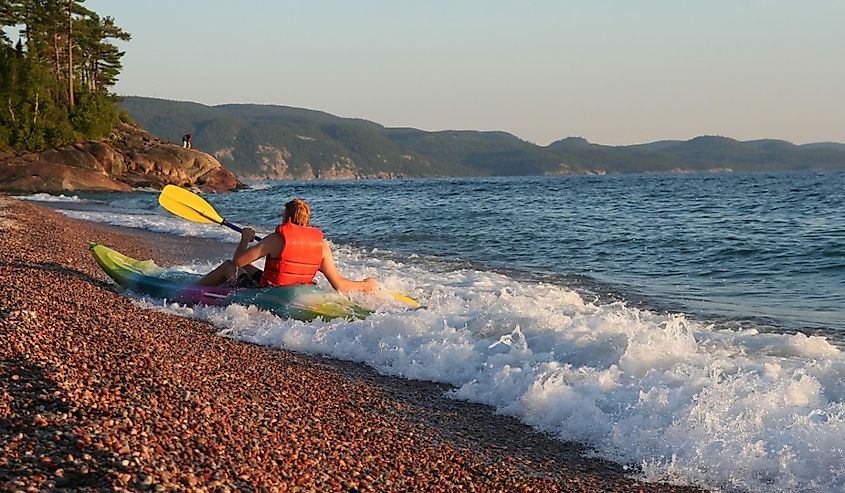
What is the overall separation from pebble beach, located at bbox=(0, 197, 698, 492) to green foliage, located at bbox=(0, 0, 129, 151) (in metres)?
43.9

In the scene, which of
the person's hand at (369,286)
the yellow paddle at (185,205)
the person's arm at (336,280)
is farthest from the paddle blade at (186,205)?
the person's hand at (369,286)

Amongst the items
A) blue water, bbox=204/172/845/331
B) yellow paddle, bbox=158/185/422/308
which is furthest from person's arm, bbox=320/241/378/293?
blue water, bbox=204/172/845/331

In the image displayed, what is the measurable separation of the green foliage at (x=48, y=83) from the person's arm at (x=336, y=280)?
4286cm

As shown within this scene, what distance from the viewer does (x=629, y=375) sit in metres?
7.19

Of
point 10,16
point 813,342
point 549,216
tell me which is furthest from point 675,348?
point 10,16

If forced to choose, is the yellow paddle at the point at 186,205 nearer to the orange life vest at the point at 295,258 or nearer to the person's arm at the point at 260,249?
the person's arm at the point at 260,249

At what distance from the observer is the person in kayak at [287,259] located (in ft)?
32.3

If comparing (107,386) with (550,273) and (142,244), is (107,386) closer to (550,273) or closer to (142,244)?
(550,273)

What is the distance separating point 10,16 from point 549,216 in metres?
37.2

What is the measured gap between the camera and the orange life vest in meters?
9.84

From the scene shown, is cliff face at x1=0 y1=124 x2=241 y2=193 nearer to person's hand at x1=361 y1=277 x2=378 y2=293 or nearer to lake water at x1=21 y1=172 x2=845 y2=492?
lake water at x1=21 y1=172 x2=845 y2=492

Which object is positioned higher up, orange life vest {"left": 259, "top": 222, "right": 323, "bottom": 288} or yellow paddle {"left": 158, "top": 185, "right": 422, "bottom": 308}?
yellow paddle {"left": 158, "top": 185, "right": 422, "bottom": 308}

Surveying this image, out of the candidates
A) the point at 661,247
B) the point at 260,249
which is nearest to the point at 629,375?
the point at 260,249

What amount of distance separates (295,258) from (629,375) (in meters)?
4.54
